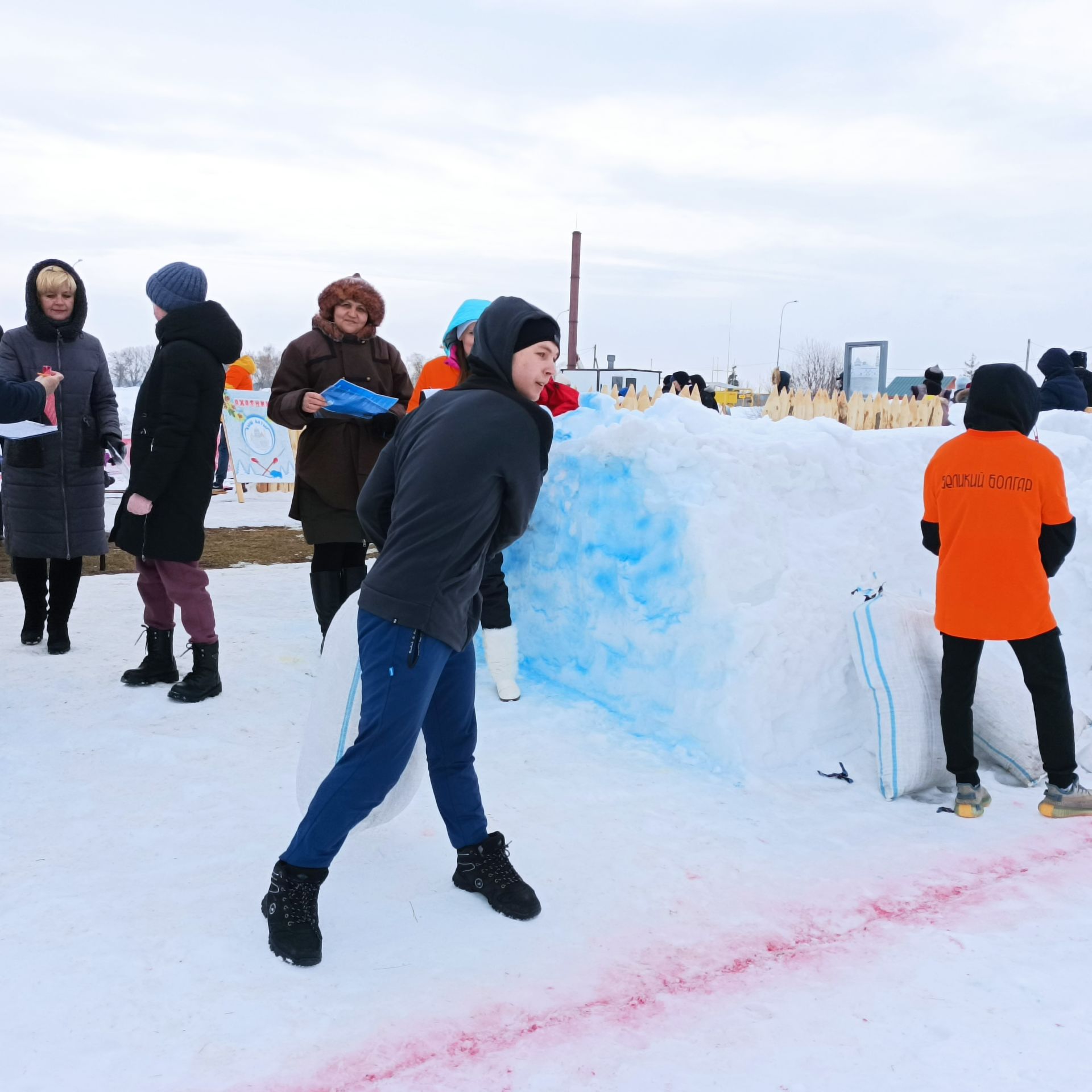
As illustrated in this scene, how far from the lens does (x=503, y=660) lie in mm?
4734

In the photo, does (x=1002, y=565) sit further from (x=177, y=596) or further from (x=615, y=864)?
(x=177, y=596)

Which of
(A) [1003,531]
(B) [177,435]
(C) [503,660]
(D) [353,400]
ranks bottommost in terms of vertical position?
(C) [503,660]

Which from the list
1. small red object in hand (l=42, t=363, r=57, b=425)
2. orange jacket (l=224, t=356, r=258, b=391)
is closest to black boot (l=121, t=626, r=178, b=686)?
small red object in hand (l=42, t=363, r=57, b=425)

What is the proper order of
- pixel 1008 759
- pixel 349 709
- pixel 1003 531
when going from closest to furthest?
1. pixel 349 709
2. pixel 1003 531
3. pixel 1008 759

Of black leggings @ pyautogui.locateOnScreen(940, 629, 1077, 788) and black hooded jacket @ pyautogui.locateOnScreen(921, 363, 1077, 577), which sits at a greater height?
black hooded jacket @ pyautogui.locateOnScreen(921, 363, 1077, 577)

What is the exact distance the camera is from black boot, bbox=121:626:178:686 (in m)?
4.76

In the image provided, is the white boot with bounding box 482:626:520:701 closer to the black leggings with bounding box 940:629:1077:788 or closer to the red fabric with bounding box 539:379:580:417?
the red fabric with bounding box 539:379:580:417

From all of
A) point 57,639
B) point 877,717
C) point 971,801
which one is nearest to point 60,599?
point 57,639

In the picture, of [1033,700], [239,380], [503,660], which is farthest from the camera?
[239,380]

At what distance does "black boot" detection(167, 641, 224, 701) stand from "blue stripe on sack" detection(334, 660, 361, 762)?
2.01 meters

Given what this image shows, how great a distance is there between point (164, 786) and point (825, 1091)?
258 cm

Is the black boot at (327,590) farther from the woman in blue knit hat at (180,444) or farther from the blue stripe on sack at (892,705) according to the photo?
the blue stripe on sack at (892,705)

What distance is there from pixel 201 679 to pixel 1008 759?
360cm

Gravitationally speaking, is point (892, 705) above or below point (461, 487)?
below
